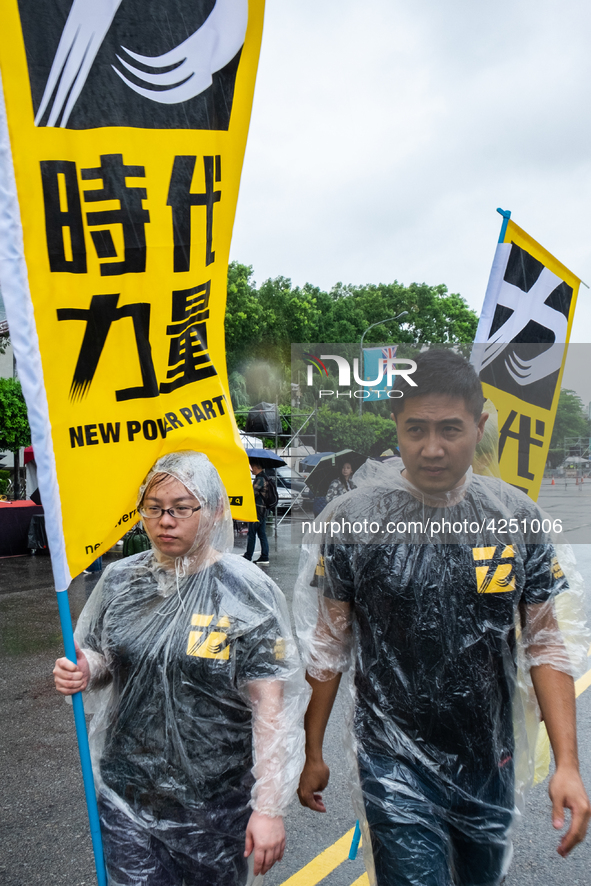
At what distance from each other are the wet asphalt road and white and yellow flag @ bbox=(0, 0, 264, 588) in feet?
5.49

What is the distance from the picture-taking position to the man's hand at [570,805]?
181cm

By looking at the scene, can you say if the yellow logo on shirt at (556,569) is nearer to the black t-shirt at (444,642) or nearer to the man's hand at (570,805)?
the black t-shirt at (444,642)

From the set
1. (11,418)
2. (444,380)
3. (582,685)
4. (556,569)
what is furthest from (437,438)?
(11,418)

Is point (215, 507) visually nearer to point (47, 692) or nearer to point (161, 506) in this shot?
point (161, 506)

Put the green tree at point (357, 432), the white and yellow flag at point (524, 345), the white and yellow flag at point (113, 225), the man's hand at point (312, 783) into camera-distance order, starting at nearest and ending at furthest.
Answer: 1. the white and yellow flag at point (113, 225)
2. the man's hand at point (312, 783)
3. the green tree at point (357, 432)
4. the white and yellow flag at point (524, 345)

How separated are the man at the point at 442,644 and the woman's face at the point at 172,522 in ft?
1.32

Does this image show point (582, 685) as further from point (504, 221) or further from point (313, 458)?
point (504, 221)

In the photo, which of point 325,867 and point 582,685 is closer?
point 325,867

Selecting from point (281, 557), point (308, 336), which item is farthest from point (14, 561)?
point (308, 336)

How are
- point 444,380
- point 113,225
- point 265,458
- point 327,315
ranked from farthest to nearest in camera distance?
1. point 327,315
2. point 265,458
3. point 444,380
4. point 113,225

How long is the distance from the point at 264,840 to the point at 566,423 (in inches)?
89.1

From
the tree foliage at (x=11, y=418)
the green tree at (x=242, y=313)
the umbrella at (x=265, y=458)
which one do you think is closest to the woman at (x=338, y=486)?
the umbrella at (x=265, y=458)

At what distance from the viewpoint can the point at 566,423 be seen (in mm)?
3312

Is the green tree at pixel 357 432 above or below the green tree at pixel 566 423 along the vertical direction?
above
